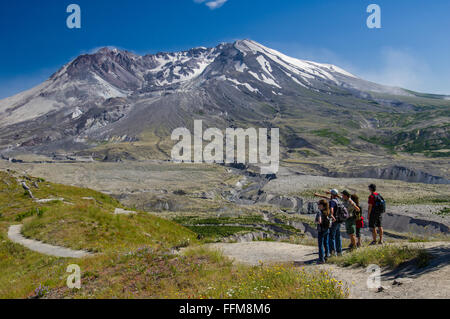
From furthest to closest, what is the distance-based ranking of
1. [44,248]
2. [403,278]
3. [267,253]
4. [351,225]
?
[44,248] → [267,253] → [351,225] → [403,278]

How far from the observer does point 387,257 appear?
28.2ft

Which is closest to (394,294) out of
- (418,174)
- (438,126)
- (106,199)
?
(106,199)

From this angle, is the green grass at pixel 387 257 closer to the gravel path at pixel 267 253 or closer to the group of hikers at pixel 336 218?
the group of hikers at pixel 336 218

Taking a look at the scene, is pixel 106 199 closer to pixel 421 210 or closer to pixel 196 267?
pixel 196 267

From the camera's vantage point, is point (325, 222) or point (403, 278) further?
point (325, 222)

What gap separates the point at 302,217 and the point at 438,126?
5610 inches

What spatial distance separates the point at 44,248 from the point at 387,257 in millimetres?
13813

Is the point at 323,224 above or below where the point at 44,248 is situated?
above

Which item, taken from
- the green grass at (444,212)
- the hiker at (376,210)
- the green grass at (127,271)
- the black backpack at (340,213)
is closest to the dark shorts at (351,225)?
the black backpack at (340,213)

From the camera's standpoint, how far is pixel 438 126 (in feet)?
514

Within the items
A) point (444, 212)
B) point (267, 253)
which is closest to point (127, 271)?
point (267, 253)

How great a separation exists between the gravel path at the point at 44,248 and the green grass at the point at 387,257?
31.7ft

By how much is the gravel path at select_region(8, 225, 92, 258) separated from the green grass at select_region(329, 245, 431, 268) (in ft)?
31.7

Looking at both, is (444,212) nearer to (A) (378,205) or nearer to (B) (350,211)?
(A) (378,205)
